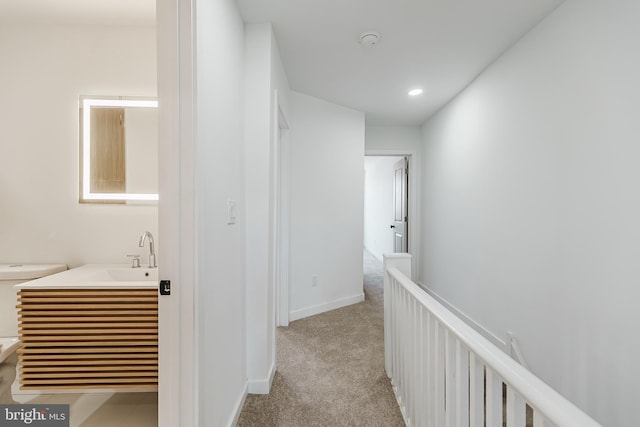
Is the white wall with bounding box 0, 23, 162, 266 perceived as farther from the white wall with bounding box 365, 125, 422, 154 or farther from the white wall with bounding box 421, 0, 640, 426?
the white wall with bounding box 365, 125, 422, 154

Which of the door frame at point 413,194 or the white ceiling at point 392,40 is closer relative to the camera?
the white ceiling at point 392,40

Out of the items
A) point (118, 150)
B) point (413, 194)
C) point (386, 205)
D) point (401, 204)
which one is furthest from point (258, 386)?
point (386, 205)

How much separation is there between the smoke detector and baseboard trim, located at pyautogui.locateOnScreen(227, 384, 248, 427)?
2.47m

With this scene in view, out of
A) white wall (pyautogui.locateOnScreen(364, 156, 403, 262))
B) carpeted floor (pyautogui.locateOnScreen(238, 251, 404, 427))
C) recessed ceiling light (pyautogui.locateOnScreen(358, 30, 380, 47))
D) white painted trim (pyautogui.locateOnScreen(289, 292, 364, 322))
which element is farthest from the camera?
white wall (pyautogui.locateOnScreen(364, 156, 403, 262))

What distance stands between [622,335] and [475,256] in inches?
54.5

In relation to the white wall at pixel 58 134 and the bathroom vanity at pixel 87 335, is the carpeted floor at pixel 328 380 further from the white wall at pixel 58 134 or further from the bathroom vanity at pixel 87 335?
the white wall at pixel 58 134

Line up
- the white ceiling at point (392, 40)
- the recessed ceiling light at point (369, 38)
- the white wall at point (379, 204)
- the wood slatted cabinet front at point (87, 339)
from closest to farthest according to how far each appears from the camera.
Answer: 1. the wood slatted cabinet front at point (87, 339)
2. the white ceiling at point (392, 40)
3. the recessed ceiling light at point (369, 38)
4. the white wall at point (379, 204)

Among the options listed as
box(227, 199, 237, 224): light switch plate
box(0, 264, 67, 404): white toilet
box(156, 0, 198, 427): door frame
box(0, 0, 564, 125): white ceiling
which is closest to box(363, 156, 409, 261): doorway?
box(0, 0, 564, 125): white ceiling

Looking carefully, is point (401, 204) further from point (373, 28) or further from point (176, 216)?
point (176, 216)

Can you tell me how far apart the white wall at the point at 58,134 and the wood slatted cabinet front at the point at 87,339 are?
0.56 meters

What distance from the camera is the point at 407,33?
205 centimetres

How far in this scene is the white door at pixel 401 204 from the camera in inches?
176

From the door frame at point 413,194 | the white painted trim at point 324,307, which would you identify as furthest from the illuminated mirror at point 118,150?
the door frame at point 413,194

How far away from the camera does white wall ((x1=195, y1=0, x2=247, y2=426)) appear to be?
1143 millimetres
